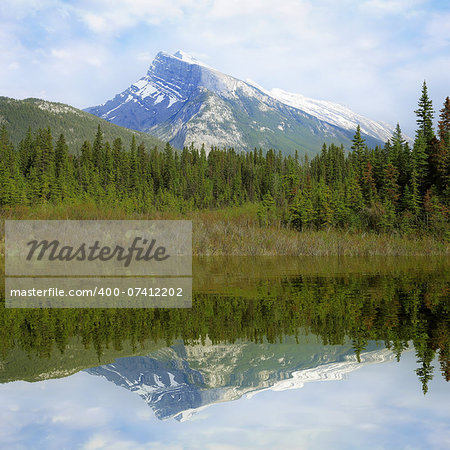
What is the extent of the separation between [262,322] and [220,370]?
389cm

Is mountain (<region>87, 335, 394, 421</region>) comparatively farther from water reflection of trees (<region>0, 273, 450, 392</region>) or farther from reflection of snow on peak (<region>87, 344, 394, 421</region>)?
water reflection of trees (<region>0, 273, 450, 392</region>)

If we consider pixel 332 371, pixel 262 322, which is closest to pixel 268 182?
pixel 262 322

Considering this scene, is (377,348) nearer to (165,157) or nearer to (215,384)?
(215,384)

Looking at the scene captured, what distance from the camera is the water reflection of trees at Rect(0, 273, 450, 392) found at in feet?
34.1

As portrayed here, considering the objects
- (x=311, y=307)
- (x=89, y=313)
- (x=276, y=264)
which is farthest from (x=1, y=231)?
(x=311, y=307)

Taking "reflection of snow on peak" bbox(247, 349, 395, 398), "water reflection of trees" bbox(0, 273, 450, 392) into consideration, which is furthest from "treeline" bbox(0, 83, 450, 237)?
"reflection of snow on peak" bbox(247, 349, 395, 398)

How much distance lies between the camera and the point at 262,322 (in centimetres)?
1270

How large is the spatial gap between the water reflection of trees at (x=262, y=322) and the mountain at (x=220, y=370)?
0.64 meters

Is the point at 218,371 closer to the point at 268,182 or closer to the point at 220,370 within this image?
the point at 220,370

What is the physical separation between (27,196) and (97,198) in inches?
502

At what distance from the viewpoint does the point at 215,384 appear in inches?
330

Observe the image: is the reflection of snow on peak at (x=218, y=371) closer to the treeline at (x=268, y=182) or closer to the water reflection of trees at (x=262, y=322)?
the water reflection of trees at (x=262, y=322)

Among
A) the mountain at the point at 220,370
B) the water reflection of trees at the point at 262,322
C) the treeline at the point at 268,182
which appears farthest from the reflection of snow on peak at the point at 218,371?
the treeline at the point at 268,182

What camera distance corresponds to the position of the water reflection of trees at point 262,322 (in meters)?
10.4
